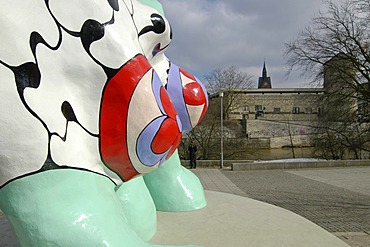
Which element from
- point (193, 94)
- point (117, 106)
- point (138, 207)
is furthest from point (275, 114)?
point (117, 106)

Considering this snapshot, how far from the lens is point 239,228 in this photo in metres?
3.88

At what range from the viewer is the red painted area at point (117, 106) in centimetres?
223

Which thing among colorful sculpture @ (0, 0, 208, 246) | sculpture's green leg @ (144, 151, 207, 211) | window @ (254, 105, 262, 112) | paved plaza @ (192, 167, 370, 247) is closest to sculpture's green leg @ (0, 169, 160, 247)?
colorful sculpture @ (0, 0, 208, 246)

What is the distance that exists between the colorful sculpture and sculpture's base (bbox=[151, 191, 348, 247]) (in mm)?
1326

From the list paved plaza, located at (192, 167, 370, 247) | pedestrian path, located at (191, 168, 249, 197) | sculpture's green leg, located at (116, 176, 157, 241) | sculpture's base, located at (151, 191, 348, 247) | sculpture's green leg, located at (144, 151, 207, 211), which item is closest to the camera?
sculpture's green leg, located at (116, 176, 157, 241)

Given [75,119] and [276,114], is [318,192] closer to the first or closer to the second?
[75,119]

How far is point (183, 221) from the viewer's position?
4094 millimetres

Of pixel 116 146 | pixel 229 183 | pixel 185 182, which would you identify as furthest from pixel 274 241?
pixel 229 183

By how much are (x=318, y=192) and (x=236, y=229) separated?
7588 millimetres

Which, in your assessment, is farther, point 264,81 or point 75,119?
point 264,81

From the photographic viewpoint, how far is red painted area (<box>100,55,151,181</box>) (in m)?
2.23

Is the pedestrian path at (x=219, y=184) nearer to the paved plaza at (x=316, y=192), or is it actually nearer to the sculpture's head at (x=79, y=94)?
the paved plaza at (x=316, y=192)

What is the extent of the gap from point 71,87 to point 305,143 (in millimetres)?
37609

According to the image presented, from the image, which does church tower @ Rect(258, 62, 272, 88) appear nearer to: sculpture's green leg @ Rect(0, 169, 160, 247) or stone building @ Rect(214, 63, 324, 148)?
stone building @ Rect(214, 63, 324, 148)
